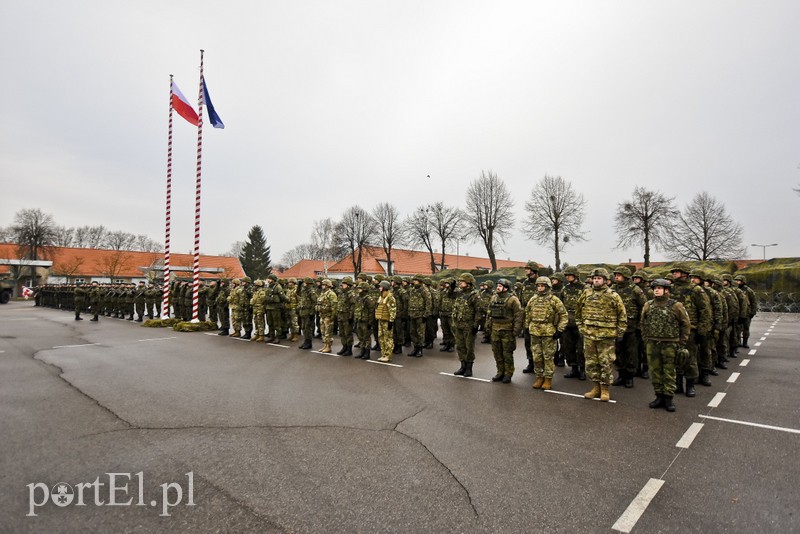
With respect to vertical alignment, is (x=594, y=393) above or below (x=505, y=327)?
below

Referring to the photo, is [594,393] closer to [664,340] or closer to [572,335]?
[664,340]

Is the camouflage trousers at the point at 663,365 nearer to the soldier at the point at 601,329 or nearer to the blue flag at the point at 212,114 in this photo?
the soldier at the point at 601,329

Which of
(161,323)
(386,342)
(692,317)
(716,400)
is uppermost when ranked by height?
(692,317)

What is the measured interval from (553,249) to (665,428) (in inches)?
1540

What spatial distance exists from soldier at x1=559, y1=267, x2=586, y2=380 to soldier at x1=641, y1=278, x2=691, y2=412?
1727mm

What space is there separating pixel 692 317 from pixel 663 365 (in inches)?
78.1

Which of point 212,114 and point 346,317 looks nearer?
point 346,317

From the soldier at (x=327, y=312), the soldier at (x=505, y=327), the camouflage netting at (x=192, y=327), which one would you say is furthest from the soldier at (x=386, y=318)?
the camouflage netting at (x=192, y=327)

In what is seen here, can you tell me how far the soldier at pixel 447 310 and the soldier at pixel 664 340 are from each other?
Answer: 16.8 ft

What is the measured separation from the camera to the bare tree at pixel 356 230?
189ft

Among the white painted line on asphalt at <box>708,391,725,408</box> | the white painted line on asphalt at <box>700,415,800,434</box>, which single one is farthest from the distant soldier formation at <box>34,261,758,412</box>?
the white painted line on asphalt at <box>700,415,800,434</box>

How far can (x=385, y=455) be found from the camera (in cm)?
416

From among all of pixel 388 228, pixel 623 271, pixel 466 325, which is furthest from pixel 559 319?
pixel 388 228

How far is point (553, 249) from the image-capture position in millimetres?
41781
